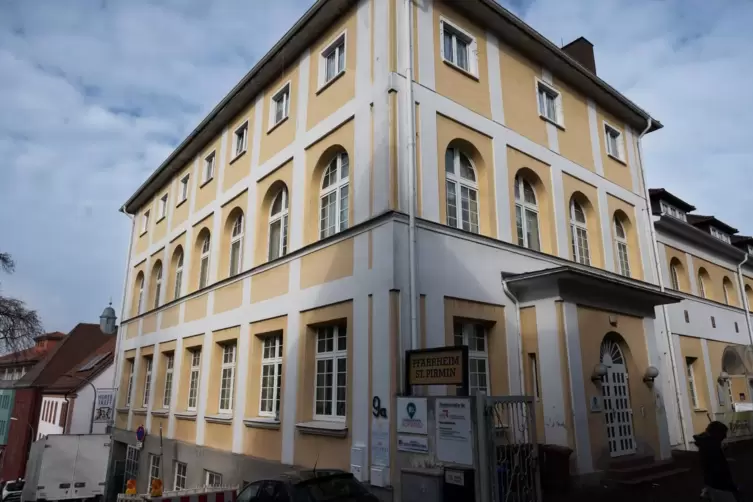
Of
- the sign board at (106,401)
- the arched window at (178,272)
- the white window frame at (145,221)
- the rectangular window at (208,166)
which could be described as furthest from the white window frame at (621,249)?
the sign board at (106,401)

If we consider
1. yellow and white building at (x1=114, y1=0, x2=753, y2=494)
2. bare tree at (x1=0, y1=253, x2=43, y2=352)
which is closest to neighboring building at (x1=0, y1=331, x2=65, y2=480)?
bare tree at (x1=0, y1=253, x2=43, y2=352)

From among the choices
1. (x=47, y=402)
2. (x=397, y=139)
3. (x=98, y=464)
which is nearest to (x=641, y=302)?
(x=397, y=139)

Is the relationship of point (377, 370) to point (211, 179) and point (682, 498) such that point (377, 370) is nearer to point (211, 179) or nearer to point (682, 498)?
point (682, 498)

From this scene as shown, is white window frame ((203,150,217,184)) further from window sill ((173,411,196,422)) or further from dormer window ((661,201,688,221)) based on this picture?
dormer window ((661,201,688,221))

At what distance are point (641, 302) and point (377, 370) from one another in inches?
302

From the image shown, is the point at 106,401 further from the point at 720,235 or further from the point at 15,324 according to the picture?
the point at 720,235

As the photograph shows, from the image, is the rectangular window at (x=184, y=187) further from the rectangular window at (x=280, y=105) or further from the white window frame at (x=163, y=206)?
the rectangular window at (x=280, y=105)

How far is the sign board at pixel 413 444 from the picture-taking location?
8.16 m

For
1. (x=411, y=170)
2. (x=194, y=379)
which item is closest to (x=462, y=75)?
(x=411, y=170)

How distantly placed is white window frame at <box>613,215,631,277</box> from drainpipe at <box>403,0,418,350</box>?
27.6ft

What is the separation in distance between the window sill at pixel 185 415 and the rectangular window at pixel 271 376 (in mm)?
3795

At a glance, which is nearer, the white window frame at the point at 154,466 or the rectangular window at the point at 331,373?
the rectangular window at the point at 331,373

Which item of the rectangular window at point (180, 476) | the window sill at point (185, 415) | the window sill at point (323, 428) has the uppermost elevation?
the window sill at point (185, 415)

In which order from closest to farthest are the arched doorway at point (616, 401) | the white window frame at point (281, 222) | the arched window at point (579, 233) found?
the arched doorway at point (616, 401), the white window frame at point (281, 222), the arched window at point (579, 233)
